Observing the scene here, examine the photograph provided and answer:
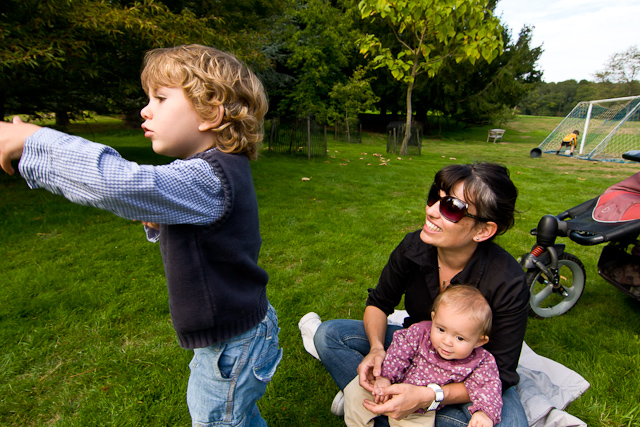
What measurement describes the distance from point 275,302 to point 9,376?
190 cm

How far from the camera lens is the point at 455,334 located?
1.65 m

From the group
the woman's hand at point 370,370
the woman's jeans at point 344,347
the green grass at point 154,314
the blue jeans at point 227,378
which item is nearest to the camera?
the blue jeans at point 227,378

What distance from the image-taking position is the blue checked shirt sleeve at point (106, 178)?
2.80 ft

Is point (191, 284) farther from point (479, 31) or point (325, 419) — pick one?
point (479, 31)

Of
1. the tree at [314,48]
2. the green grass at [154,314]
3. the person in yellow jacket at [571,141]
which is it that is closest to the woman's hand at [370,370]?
the green grass at [154,314]

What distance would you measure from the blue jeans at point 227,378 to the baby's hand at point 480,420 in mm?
925

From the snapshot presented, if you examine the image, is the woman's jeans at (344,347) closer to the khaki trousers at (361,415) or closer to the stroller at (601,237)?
the khaki trousers at (361,415)

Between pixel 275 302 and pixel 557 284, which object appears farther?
pixel 275 302

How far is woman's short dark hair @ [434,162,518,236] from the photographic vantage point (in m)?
1.73

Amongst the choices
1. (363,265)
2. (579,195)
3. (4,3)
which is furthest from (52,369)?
(579,195)

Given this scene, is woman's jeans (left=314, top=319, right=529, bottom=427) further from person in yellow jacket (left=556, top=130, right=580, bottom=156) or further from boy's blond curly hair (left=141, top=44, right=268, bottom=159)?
person in yellow jacket (left=556, top=130, right=580, bottom=156)

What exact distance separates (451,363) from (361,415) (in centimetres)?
51

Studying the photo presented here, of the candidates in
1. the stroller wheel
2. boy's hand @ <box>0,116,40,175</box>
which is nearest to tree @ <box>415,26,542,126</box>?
the stroller wheel

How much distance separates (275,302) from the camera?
332 cm
